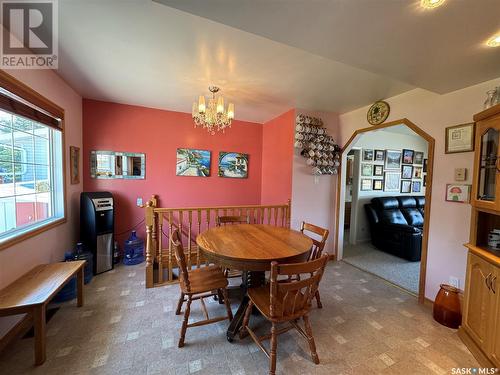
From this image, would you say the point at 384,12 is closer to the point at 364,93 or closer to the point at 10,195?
the point at 364,93

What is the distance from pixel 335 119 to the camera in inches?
142

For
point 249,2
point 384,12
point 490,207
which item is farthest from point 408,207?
point 249,2

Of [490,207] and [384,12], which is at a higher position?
[384,12]

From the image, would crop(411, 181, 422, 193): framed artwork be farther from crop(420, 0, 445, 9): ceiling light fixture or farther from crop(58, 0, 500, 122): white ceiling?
crop(420, 0, 445, 9): ceiling light fixture

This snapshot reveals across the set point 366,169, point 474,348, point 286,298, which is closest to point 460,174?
point 474,348

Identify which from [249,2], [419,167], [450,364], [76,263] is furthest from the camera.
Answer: [419,167]

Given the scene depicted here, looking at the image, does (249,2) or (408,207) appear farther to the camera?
(408,207)

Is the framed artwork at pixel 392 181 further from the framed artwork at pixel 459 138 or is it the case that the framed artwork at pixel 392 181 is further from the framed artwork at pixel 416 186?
the framed artwork at pixel 459 138

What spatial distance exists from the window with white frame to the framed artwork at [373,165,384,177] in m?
5.61

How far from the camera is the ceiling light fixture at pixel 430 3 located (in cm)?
108

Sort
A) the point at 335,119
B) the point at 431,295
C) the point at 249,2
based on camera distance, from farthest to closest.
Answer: the point at 335,119
the point at 431,295
the point at 249,2

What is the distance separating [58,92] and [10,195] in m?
1.37

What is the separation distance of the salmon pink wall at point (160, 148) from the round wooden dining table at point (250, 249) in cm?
185

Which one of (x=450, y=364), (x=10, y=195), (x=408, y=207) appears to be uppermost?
(x=10, y=195)
